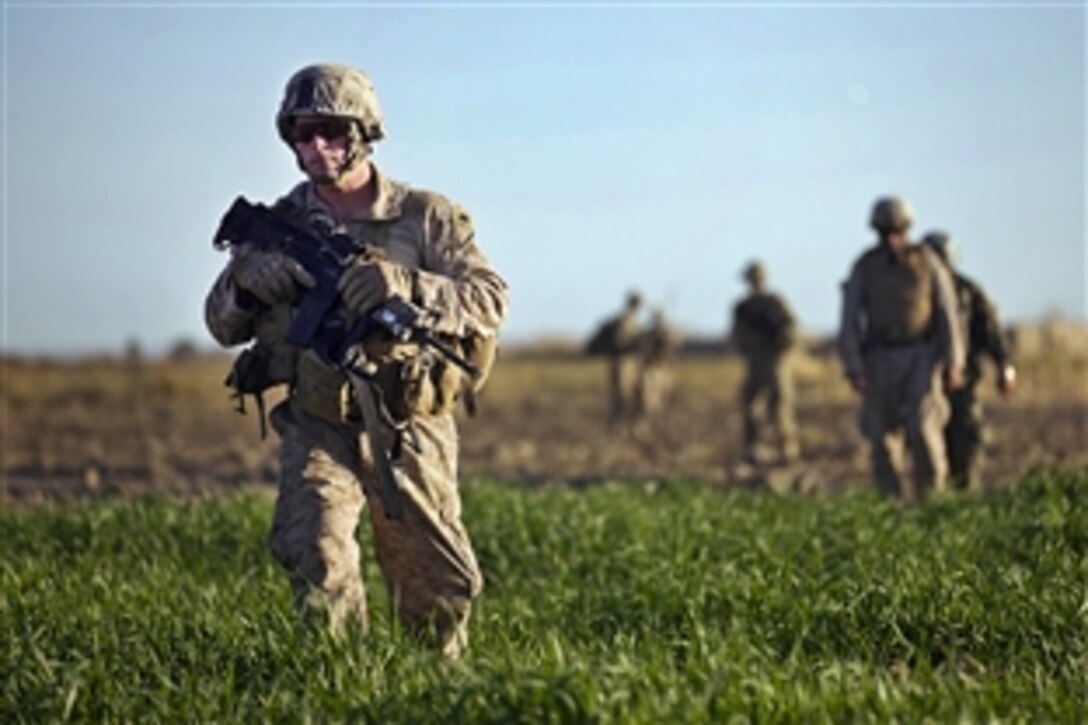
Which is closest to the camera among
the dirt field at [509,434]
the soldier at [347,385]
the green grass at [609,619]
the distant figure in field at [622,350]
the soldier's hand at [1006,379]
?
the green grass at [609,619]

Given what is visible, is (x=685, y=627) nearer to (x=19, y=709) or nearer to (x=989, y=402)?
(x=19, y=709)

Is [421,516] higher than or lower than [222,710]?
higher

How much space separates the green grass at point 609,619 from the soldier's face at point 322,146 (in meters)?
1.51

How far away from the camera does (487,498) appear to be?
476 inches

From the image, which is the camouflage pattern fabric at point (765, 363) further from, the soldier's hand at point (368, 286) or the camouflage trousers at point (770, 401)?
the soldier's hand at point (368, 286)

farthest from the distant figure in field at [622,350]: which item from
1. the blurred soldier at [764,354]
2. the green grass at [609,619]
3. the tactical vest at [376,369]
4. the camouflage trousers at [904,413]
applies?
the tactical vest at [376,369]

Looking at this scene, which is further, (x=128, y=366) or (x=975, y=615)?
(x=128, y=366)

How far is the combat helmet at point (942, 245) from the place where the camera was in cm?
1495

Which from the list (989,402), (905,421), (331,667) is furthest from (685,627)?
(989,402)

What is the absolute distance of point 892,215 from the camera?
13.3m

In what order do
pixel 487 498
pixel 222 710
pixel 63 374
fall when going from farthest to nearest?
pixel 63 374
pixel 487 498
pixel 222 710

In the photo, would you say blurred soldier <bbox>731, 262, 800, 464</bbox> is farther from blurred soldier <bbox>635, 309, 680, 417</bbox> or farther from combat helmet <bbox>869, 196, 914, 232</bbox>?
combat helmet <bbox>869, 196, 914, 232</bbox>

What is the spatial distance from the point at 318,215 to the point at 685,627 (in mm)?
2060

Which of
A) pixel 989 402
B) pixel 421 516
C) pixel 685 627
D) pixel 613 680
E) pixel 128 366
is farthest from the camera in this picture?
pixel 128 366
